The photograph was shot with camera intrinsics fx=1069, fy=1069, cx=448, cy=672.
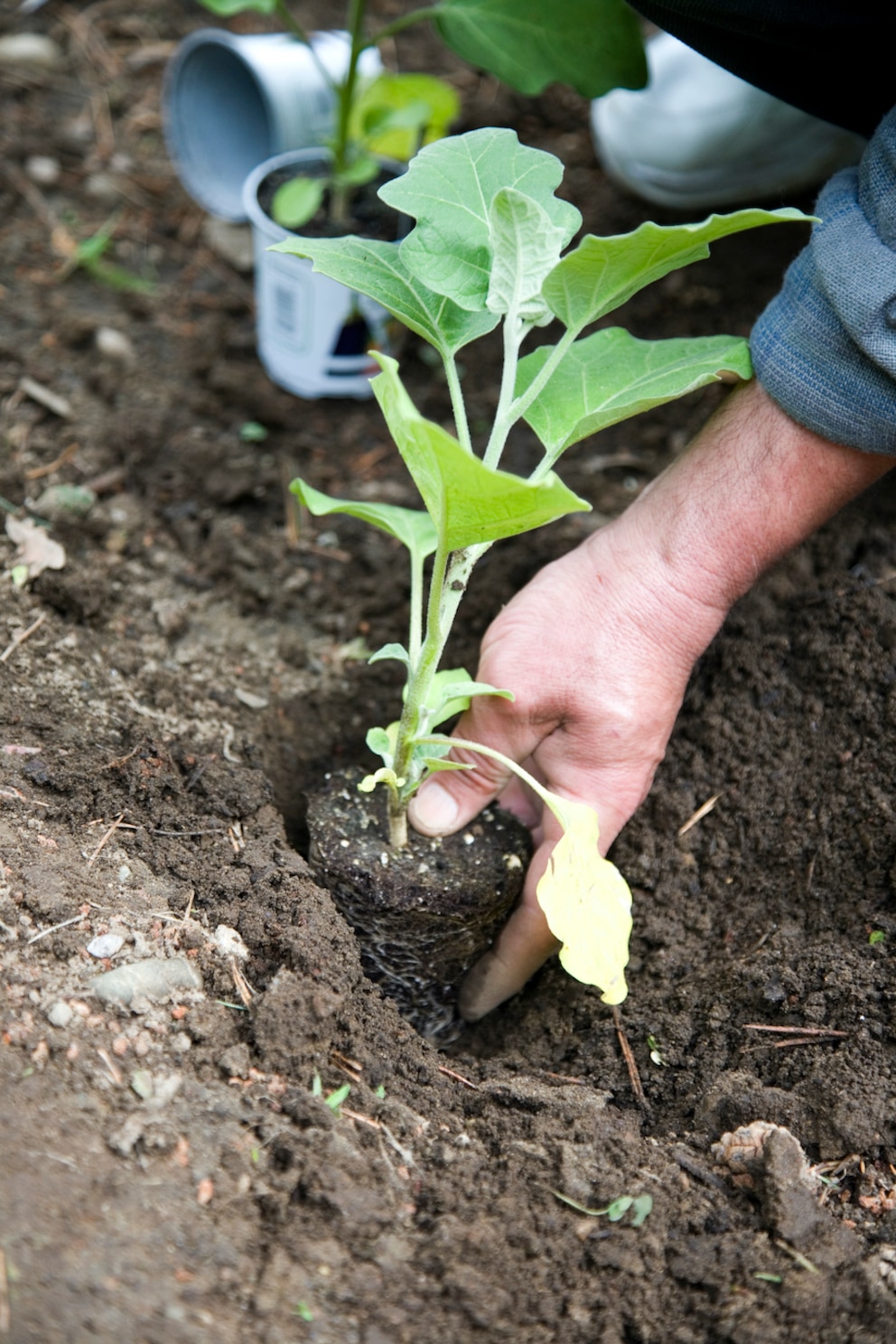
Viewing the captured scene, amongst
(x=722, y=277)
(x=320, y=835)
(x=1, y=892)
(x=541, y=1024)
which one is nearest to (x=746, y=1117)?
(x=541, y=1024)

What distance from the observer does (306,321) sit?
2.37 meters

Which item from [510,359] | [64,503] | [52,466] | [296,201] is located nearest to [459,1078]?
[510,359]

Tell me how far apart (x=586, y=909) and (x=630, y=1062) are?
332 mm

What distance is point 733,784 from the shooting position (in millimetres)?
1766

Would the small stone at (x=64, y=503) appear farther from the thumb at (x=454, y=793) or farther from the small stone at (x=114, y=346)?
the thumb at (x=454, y=793)

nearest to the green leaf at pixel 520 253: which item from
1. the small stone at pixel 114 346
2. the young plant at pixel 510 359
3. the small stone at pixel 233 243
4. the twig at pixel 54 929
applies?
the young plant at pixel 510 359

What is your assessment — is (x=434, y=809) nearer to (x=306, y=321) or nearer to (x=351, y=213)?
(x=306, y=321)

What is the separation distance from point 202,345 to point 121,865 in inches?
62.2

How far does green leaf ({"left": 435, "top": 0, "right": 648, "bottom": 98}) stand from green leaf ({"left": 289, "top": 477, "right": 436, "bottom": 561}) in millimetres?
990

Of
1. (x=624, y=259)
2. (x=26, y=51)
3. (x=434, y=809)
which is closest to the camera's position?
(x=624, y=259)

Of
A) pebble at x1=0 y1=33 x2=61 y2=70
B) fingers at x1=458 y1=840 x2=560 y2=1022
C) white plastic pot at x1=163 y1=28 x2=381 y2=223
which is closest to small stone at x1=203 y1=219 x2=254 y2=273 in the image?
white plastic pot at x1=163 y1=28 x2=381 y2=223

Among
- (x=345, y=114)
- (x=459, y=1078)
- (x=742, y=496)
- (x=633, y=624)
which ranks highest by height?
(x=345, y=114)

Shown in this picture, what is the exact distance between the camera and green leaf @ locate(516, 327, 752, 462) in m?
1.39

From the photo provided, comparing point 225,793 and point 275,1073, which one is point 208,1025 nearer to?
point 275,1073
